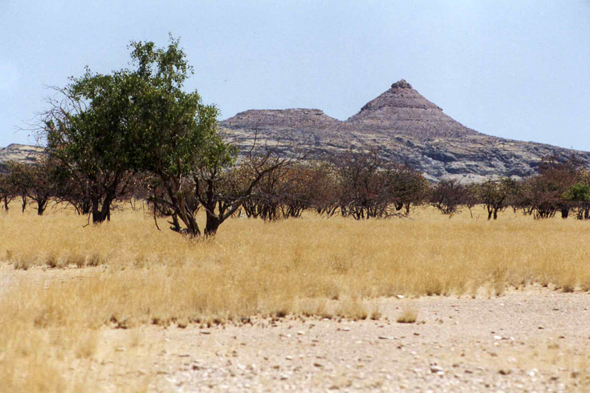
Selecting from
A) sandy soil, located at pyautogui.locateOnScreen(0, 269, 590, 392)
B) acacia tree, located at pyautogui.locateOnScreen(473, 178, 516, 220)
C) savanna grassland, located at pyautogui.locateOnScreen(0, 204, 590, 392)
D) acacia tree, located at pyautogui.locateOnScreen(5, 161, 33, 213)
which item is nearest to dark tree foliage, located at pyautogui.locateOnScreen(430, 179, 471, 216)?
acacia tree, located at pyautogui.locateOnScreen(473, 178, 516, 220)

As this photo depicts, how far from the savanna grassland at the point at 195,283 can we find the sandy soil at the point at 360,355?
0.23m

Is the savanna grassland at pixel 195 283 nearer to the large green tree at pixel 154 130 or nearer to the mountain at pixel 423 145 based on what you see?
the large green tree at pixel 154 130

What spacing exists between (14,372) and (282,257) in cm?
829

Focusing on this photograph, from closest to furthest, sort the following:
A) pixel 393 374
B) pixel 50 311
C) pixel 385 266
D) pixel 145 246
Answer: pixel 393 374
pixel 50 311
pixel 385 266
pixel 145 246

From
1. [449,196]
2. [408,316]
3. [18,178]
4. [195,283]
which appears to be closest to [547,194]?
[449,196]

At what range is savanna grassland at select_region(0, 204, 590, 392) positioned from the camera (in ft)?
19.1

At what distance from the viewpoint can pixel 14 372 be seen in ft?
15.9

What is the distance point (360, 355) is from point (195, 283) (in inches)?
167

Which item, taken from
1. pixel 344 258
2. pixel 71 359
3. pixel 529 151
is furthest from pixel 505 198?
pixel 529 151

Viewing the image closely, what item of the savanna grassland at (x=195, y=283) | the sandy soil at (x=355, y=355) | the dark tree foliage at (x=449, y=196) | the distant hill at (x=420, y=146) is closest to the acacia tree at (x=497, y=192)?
the dark tree foliage at (x=449, y=196)

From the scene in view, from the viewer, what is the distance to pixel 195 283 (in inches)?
362

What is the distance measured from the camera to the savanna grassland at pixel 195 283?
5816 millimetres

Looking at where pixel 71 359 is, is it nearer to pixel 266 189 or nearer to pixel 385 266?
pixel 385 266

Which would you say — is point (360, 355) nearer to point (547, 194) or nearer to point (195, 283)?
point (195, 283)
